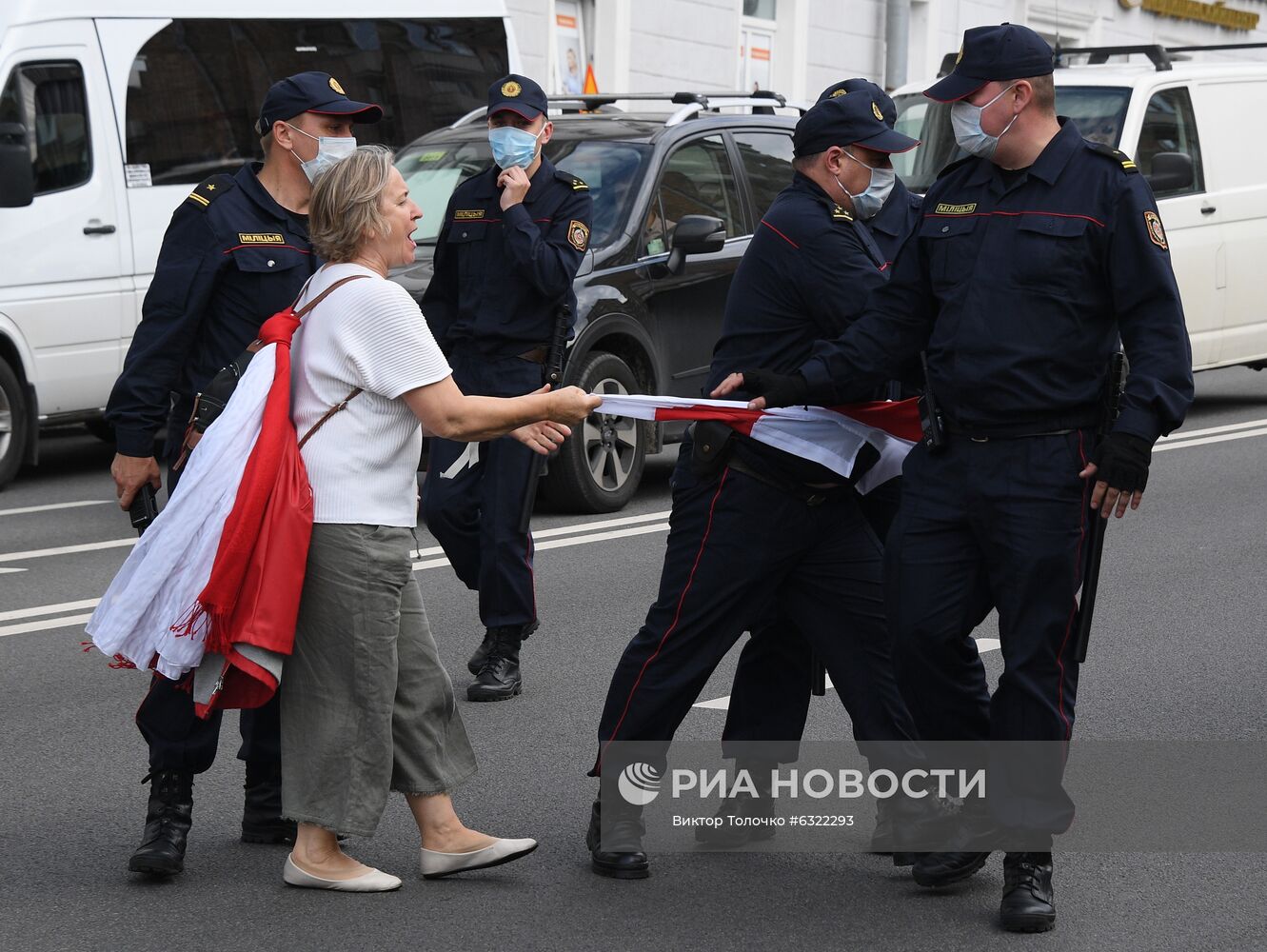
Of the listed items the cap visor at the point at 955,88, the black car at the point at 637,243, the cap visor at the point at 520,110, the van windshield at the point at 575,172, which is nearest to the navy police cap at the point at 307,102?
the cap visor at the point at 955,88

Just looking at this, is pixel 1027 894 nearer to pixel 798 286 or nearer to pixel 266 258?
pixel 798 286

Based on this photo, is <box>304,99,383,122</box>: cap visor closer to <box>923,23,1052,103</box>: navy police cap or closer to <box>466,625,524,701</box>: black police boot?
<box>923,23,1052,103</box>: navy police cap

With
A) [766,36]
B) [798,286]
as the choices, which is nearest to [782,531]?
[798,286]

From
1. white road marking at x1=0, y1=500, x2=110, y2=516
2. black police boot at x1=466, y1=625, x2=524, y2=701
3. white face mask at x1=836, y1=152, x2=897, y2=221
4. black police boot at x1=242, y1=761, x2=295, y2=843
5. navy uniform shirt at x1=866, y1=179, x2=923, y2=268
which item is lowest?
white road marking at x1=0, y1=500, x2=110, y2=516

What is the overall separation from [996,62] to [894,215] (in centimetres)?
63

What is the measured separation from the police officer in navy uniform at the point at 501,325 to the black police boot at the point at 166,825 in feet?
5.90

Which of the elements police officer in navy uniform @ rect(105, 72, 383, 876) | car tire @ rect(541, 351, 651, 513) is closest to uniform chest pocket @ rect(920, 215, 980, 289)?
police officer in navy uniform @ rect(105, 72, 383, 876)

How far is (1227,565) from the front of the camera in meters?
8.71

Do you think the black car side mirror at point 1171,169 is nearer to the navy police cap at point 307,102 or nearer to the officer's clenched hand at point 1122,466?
the navy police cap at point 307,102

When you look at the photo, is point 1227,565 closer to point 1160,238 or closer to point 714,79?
point 1160,238

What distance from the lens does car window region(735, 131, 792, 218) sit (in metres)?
11.0

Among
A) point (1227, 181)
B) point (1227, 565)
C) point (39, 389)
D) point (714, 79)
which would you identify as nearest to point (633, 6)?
point (714, 79)

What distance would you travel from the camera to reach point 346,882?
466 cm

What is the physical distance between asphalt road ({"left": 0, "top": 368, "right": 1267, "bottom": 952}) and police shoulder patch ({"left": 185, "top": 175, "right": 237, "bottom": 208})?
5.36 ft
